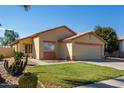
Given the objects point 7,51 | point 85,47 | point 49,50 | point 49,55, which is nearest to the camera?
point 7,51

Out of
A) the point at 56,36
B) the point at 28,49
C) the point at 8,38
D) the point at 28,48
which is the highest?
the point at 56,36

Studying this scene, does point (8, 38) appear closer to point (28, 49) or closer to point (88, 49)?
point (28, 49)

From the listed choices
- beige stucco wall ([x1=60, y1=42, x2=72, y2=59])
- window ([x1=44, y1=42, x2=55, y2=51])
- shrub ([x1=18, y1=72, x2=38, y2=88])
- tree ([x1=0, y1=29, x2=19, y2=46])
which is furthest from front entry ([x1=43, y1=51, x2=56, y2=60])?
shrub ([x1=18, y1=72, x2=38, y2=88])

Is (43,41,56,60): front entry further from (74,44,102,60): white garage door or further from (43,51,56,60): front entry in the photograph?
(74,44,102,60): white garage door

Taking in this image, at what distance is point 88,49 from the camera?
1035 inches

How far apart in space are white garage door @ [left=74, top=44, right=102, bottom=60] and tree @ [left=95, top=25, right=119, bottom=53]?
7.35m

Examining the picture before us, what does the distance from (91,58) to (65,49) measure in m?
3.28

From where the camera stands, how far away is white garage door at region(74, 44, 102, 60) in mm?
25036

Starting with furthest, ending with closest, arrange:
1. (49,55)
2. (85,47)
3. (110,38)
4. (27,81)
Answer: (110,38), (85,47), (49,55), (27,81)

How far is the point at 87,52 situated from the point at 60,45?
3.11 meters

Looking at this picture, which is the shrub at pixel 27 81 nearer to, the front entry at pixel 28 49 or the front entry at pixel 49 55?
the front entry at pixel 49 55

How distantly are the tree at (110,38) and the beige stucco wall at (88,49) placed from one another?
716 cm

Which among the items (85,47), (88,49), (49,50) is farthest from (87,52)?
(49,50)

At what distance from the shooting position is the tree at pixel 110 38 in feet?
114
